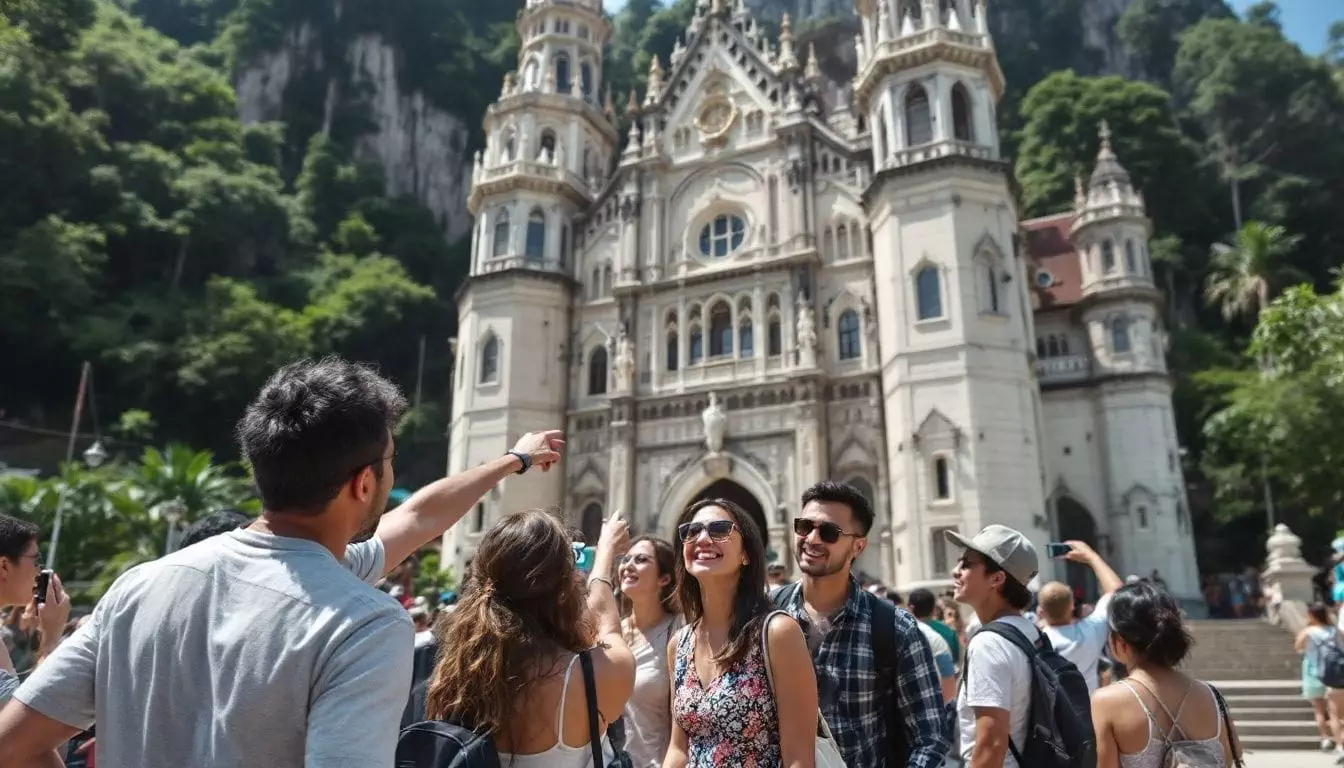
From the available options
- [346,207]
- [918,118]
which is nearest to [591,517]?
[918,118]

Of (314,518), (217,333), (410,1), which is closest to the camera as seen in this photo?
(314,518)

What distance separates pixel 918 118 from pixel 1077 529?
12647 millimetres

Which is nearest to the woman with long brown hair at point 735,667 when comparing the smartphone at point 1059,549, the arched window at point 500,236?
the smartphone at point 1059,549

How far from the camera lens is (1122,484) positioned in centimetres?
2439

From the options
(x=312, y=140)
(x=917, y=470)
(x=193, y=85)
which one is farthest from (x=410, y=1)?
(x=917, y=470)

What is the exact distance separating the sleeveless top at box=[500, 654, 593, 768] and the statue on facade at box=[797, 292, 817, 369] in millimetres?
20887

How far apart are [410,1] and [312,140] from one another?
522 inches

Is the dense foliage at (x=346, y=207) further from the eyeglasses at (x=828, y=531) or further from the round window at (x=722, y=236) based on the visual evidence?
the eyeglasses at (x=828, y=531)

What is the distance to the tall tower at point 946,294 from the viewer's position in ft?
67.2

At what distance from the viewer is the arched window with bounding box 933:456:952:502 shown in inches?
810

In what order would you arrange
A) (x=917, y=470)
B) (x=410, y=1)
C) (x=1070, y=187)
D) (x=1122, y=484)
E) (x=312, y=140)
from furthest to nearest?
(x=410, y=1) < (x=312, y=140) < (x=1070, y=187) < (x=1122, y=484) < (x=917, y=470)

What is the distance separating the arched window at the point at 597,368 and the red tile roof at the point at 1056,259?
13.6 meters

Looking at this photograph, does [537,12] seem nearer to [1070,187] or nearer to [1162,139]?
[1070,187]

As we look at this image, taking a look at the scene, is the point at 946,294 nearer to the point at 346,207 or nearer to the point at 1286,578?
the point at 1286,578
